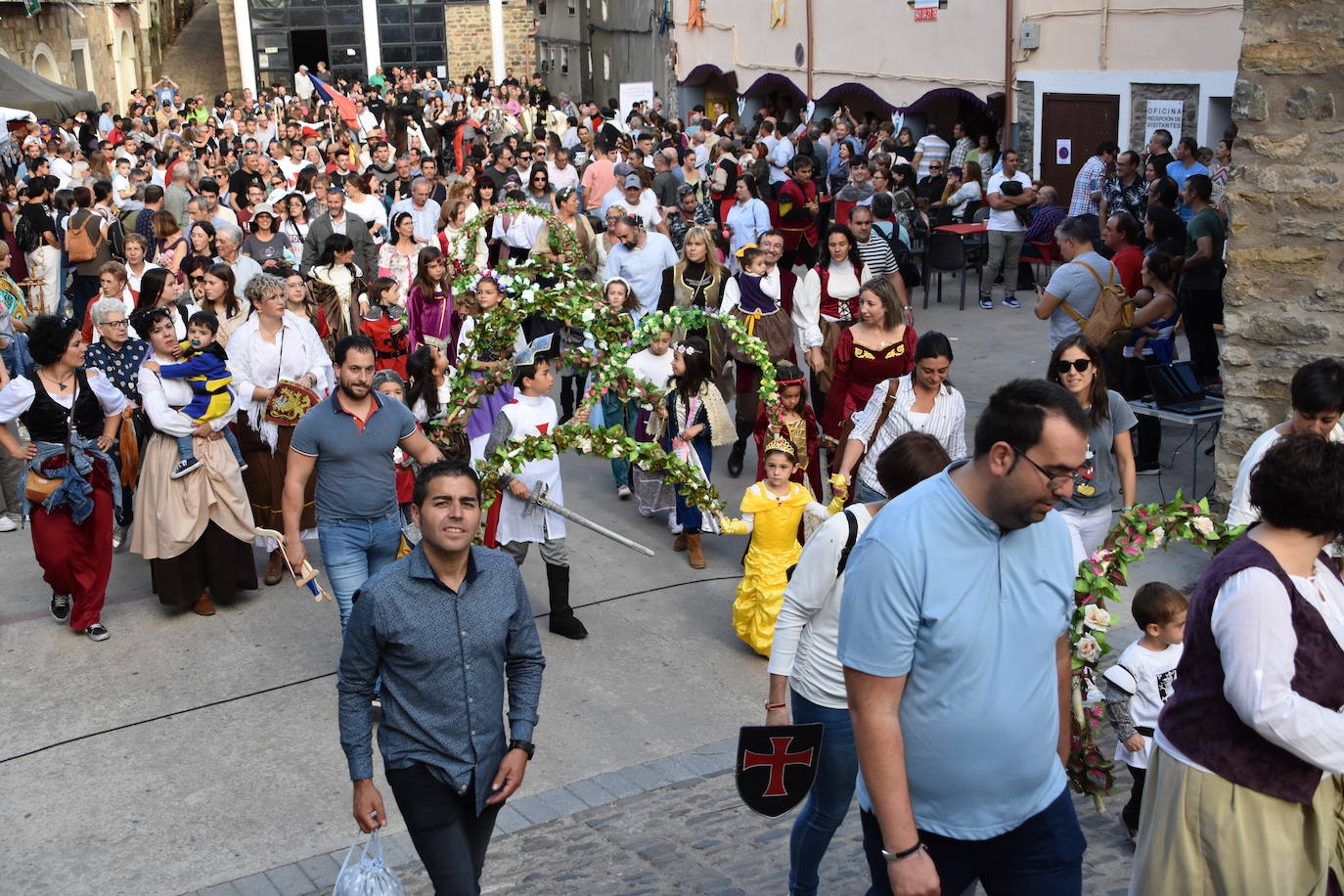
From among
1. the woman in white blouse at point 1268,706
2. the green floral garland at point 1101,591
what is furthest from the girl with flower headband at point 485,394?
the woman in white blouse at point 1268,706

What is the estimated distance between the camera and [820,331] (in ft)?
34.7

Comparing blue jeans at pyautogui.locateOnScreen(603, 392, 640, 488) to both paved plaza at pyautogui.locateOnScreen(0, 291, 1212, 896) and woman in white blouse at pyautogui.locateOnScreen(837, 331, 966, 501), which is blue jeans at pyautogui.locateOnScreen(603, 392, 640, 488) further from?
woman in white blouse at pyautogui.locateOnScreen(837, 331, 966, 501)

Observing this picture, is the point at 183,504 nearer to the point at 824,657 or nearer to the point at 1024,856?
the point at 824,657

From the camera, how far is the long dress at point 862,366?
8.80 meters

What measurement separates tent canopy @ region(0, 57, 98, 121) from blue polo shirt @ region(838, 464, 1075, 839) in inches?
932

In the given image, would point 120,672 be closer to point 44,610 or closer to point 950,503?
point 44,610

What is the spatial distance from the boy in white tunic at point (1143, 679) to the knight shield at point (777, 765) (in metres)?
1.62

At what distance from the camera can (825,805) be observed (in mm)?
4762

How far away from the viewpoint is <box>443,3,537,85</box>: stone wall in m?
51.5

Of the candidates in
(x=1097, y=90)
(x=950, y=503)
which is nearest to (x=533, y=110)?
(x=1097, y=90)

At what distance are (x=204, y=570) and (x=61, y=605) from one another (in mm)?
799

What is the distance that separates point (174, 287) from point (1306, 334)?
23.6 ft

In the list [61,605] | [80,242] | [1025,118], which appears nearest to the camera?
[61,605]

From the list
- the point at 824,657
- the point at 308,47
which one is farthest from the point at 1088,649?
the point at 308,47
